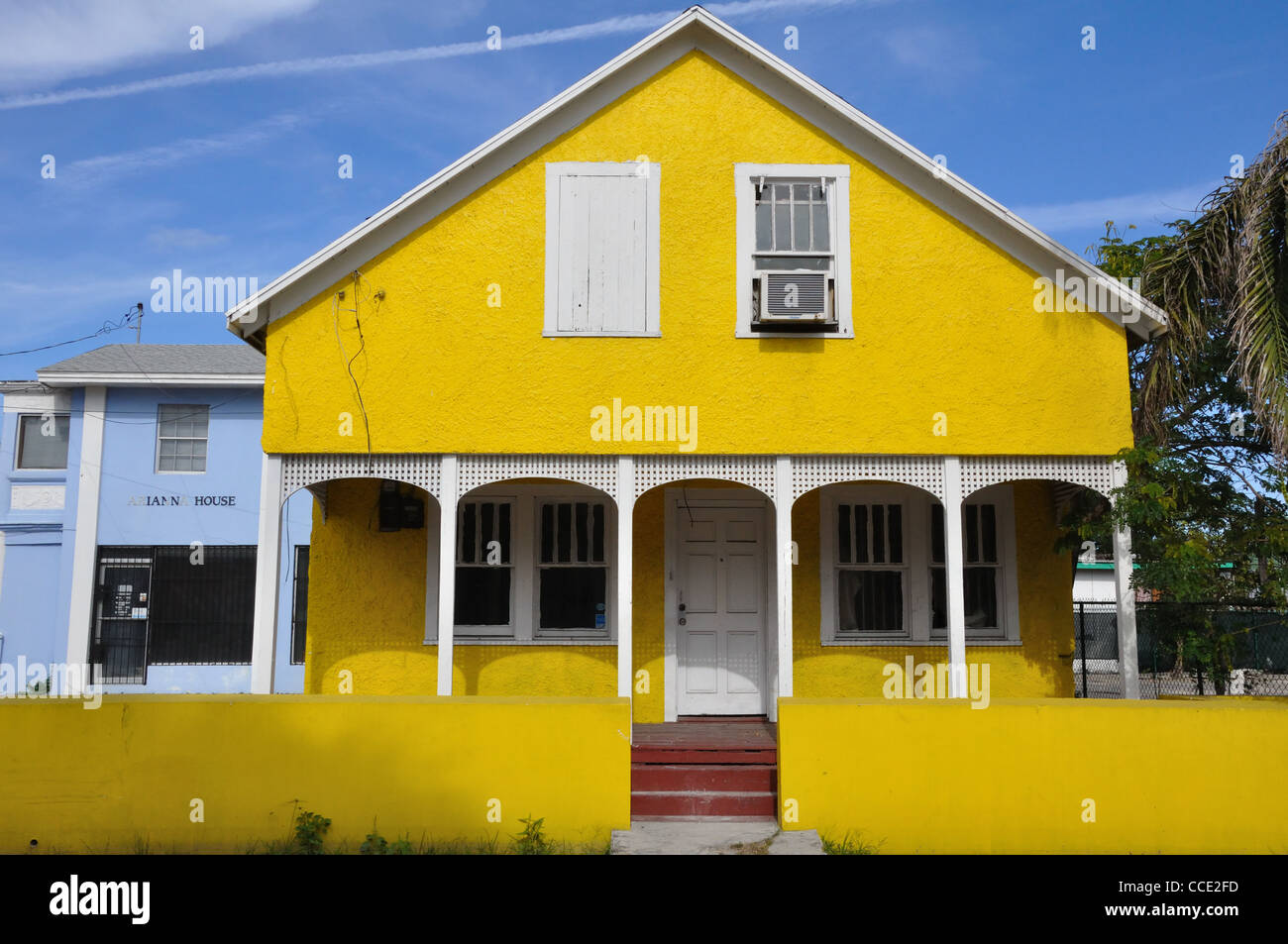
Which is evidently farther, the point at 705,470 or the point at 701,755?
the point at 705,470

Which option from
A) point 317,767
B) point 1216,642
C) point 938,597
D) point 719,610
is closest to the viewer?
point 317,767

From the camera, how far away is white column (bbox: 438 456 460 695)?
9570 millimetres

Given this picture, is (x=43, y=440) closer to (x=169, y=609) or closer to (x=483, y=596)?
(x=169, y=609)

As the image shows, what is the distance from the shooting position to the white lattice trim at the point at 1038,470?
9.68m

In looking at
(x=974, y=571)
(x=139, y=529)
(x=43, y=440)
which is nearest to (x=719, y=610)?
(x=974, y=571)

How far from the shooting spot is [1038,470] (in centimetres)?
972

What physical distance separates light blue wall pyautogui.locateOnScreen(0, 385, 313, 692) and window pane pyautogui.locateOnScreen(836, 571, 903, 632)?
1206cm

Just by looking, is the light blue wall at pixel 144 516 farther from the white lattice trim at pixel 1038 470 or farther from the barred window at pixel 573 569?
the white lattice trim at pixel 1038 470

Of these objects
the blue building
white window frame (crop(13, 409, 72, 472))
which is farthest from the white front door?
white window frame (crop(13, 409, 72, 472))

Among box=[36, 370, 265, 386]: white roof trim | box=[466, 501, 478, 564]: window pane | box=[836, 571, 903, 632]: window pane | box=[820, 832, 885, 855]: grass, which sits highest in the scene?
box=[36, 370, 265, 386]: white roof trim

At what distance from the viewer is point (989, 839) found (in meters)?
7.72

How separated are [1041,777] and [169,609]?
16579 millimetres

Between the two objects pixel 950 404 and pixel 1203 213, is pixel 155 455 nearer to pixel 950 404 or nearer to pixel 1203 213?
pixel 950 404

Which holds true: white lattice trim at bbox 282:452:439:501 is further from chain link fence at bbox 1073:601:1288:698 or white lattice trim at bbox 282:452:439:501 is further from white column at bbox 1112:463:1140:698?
chain link fence at bbox 1073:601:1288:698
